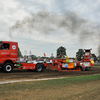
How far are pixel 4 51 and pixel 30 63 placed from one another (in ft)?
10.1

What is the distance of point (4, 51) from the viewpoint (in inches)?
460

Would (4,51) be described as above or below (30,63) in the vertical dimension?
above

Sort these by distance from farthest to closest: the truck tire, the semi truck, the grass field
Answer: the truck tire, the semi truck, the grass field

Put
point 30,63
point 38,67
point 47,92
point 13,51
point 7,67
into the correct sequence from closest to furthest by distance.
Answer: point 47,92 → point 7,67 → point 13,51 → point 30,63 → point 38,67

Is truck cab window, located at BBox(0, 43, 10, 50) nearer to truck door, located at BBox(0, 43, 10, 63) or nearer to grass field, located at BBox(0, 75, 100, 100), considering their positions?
truck door, located at BBox(0, 43, 10, 63)

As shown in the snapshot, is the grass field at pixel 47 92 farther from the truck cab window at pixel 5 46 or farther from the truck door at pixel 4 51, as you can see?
the truck cab window at pixel 5 46

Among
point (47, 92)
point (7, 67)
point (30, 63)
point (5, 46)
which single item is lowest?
point (47, 92)

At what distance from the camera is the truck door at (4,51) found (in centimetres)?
1155

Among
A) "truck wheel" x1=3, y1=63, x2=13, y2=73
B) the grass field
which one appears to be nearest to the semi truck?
"truck wheel" x1=3, y1=63, x2=13, y2=73

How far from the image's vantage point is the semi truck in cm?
1165

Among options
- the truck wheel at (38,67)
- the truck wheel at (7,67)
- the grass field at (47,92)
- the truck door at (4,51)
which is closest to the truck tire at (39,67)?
the truck wheel at (38,67)

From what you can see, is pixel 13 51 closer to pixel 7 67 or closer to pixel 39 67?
pixel 7 67

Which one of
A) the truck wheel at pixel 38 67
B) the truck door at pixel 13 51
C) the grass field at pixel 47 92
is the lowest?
the grass field at pixel 47 92

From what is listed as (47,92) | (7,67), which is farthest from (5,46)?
(47,92)
